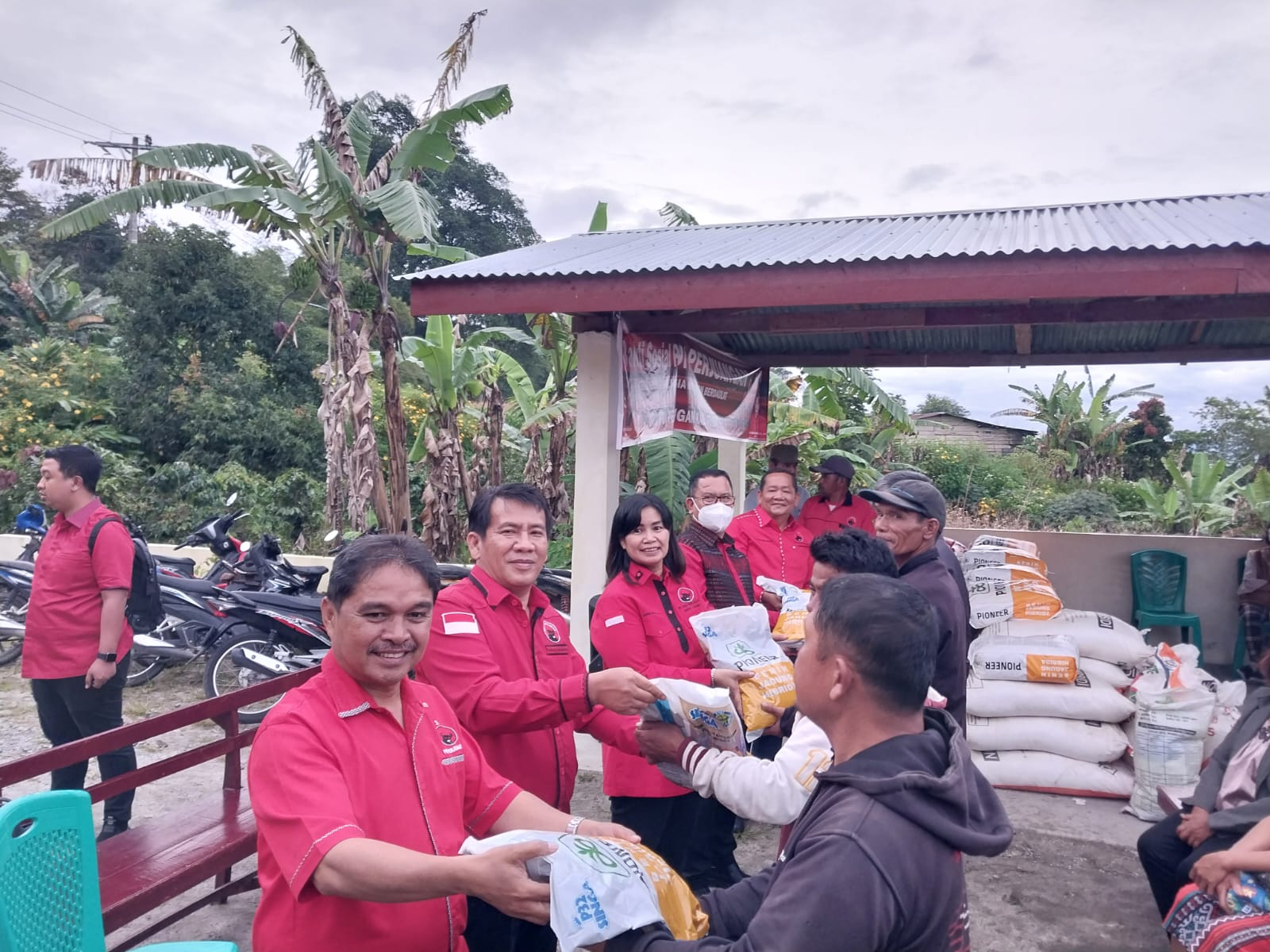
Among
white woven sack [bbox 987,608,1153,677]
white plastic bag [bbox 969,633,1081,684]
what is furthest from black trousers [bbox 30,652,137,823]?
white woven sack [bbox 987,608,1153,677]

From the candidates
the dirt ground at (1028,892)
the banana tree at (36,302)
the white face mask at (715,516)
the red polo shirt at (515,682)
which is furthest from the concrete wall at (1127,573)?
the banana tree at (36,302)

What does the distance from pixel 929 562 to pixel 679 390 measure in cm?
263

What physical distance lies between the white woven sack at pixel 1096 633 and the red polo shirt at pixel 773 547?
151cm

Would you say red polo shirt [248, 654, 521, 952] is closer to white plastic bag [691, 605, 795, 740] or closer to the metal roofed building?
white plastic bag [691, 605, 795, 740]

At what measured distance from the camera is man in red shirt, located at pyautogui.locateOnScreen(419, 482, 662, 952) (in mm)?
2303

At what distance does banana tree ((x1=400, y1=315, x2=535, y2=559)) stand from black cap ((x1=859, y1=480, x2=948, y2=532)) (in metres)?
6.24

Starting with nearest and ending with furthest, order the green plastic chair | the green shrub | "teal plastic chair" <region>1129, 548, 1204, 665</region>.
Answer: the green plastic chair
"teal plastic chair" <region>1129, 548, 1204, 665</region>
the green shrub

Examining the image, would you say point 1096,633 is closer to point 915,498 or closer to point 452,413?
point 915,498

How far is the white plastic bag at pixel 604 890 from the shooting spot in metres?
1.41

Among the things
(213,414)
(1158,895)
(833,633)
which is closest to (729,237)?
(1158,895)

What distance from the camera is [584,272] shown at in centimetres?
439

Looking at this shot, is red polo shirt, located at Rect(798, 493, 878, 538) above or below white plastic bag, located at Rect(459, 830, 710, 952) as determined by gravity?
above

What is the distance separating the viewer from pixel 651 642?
9.95 ft

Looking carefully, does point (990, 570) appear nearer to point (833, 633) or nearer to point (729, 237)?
point (729, 237)
